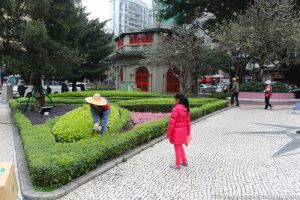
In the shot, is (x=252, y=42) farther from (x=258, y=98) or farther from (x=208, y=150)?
(x=208, y=150)

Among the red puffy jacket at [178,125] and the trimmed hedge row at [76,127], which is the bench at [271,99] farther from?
the red puffy jacket at [178,125]

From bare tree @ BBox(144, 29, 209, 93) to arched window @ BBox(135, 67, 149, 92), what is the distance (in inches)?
244

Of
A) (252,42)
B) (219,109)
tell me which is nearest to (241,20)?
(252,42)

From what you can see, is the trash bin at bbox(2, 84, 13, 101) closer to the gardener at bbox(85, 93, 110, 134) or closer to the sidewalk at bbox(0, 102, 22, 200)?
the sidewalk at bbox(0, 102, 22, 200)

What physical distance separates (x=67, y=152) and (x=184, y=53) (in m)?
19.0

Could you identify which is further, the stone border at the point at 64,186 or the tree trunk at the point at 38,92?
the tree trunk at the point at 38,92

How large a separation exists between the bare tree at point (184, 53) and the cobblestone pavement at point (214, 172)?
1416 centimetres

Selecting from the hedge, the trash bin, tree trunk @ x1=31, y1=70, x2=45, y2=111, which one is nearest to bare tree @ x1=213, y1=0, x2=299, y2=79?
tree trunk @ x1=31, y1=70, x2=45, y2=111

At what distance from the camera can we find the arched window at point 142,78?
32812 mm

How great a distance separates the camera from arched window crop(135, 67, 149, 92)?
32812 millimetres

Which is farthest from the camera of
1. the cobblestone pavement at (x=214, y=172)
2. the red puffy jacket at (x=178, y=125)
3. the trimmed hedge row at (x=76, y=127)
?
the trimmed hedge row at (x=76, y=127)

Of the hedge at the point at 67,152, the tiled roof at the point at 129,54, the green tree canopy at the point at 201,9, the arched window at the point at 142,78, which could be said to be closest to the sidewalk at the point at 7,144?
the hedge at the point at 67,152

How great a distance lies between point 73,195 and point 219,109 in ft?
45.5

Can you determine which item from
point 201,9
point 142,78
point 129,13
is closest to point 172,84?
point 142,78
